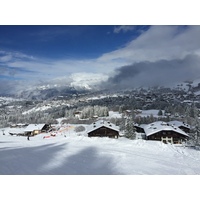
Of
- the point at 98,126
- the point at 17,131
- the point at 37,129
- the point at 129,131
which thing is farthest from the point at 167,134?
the point at 17,131

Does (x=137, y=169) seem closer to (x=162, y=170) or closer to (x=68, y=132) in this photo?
(x=162, y=170)

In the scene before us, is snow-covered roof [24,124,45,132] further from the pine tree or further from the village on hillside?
the pine tree

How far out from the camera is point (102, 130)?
11930 millimetres

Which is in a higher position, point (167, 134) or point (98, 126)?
point (98, 126)

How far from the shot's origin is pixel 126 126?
41.5ft

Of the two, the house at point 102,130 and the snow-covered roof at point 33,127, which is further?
the snow-covered roof at point 33,127

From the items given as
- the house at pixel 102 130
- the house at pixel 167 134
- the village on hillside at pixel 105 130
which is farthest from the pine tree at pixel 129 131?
the house at pixel 167 134

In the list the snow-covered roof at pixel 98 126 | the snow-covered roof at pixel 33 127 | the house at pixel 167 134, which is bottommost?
the house at pixel 167 134

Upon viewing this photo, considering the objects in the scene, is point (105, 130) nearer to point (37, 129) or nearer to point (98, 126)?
point (98, 126)

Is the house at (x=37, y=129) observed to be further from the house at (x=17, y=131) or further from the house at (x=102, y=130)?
the house at (x=102, y=130)

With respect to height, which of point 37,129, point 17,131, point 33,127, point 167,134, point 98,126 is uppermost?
point 98,126

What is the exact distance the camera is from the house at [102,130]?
11.7 m

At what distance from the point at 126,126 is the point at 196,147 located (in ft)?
15.1

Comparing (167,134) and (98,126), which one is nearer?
(98,126)
